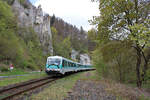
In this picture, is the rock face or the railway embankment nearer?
the railway embankment

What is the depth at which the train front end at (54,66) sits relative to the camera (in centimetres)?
1608

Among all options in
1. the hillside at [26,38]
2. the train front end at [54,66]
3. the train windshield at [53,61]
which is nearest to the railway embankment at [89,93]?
the train front end at [54,66]

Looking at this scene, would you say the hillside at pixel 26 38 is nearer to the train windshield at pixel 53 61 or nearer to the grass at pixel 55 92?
the train windshield at pixel 53 61

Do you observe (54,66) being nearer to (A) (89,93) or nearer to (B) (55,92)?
(B) (55,92)

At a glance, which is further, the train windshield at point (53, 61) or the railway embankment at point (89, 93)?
the train windshield at point (53, 61)

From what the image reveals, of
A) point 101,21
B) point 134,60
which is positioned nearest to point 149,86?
point 134,60

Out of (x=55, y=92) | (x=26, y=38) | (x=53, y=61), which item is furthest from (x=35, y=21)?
(x=55, y=92)

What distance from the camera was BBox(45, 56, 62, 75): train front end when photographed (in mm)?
16084

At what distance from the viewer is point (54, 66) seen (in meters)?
16.3

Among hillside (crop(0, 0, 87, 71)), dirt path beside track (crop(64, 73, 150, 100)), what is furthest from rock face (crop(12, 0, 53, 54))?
dirt path beside track (crop(64, 73, 150, 100))

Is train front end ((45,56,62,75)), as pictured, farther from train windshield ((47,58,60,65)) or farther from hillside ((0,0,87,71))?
hillside ((0,0,87,71))

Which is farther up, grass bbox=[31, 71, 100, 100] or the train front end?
the train front end

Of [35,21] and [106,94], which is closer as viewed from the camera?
[106,94]

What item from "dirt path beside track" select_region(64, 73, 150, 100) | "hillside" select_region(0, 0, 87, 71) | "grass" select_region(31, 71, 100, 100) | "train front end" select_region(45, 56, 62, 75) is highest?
"hillside" select_region(0, 0, 87, 71)
